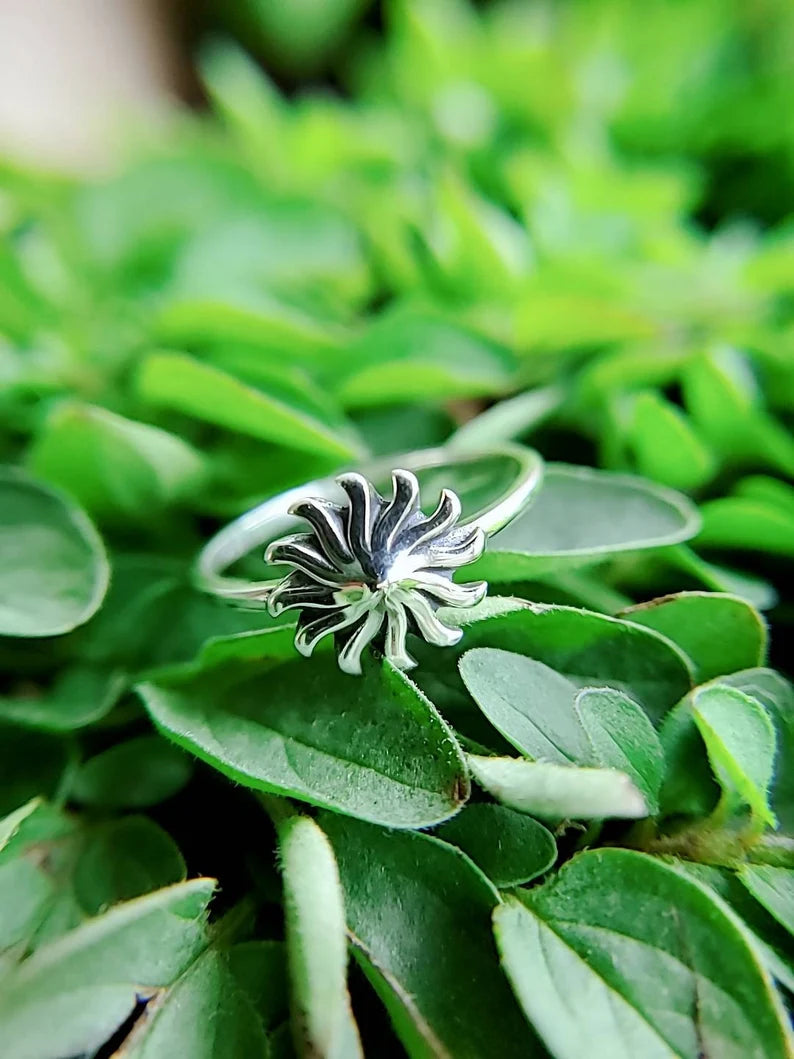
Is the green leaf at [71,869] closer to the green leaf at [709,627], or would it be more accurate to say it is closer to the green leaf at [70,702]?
the green leaf at [70,702]

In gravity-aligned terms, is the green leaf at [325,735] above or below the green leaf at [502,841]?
above

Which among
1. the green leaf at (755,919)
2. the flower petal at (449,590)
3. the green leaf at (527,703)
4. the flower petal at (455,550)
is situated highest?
the flower petal at (455,550)

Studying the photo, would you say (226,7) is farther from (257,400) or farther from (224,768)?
(224,768)

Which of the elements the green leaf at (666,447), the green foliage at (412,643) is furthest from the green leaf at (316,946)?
the green leaf at (666,447)

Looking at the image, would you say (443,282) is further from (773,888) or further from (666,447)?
(773,888)

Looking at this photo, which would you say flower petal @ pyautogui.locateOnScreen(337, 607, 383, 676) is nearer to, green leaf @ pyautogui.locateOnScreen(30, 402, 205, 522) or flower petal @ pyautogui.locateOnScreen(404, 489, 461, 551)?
flower petal @ pyautogui.locateOnScreen(404, 489, 461, 551)

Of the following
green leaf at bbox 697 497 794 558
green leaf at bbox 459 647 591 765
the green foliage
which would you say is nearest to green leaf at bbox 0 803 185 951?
the green foliage

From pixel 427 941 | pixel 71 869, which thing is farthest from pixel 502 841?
pixel 71 869
